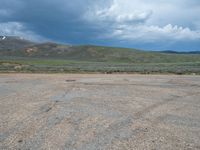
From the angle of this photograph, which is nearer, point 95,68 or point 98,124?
point 98,124

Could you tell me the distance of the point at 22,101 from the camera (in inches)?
747

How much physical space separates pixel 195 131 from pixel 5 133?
5.87m

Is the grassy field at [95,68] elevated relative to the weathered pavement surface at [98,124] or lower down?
lower down

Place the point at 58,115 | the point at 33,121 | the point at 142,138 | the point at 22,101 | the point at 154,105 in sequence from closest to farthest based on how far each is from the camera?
the point at 142,138 → the point at 33,121 → the point at 58,115 → the point at 154,105 → the point at 22,101

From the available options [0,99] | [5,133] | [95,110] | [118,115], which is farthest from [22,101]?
[5,133]

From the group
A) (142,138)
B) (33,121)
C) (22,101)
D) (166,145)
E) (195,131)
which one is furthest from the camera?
(22,101)

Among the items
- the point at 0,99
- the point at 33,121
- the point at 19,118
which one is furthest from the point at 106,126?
the point at 0,99

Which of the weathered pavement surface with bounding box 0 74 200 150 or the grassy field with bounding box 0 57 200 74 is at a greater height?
the weathered pavement surface with bounding box 0 74 200 150

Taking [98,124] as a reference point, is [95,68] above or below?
below

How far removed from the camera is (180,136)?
10.7 metres

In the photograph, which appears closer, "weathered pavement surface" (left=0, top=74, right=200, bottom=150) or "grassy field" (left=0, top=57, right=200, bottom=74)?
"weathered pavement surface" (left=0, top=74, right=200, bottom=150)

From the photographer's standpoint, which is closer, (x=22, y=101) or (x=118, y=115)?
(x=118, y=115)

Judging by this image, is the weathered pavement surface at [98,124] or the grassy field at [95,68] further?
the grassy field at [95,68]

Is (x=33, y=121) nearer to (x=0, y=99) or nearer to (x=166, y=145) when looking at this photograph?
(x=166, y=145)
